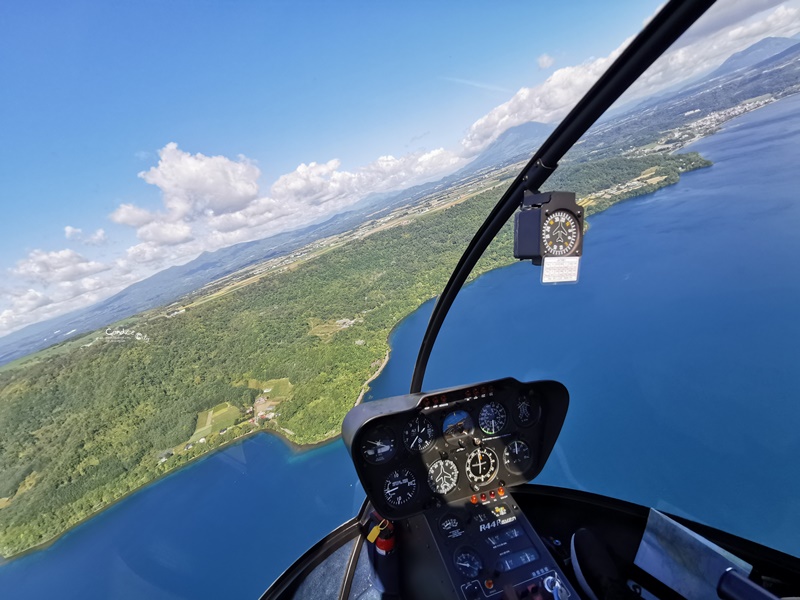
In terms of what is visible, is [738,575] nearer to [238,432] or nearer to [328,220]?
[238,432]

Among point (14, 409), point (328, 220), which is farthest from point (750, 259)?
point (14, 409)

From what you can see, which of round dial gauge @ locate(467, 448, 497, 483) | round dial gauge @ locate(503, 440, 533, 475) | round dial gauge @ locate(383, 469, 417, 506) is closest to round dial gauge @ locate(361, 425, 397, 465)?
round dial gauge @ locate(383, 469, 417, 506)

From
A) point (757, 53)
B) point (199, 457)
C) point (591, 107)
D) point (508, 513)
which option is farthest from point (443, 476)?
point (757, 53)

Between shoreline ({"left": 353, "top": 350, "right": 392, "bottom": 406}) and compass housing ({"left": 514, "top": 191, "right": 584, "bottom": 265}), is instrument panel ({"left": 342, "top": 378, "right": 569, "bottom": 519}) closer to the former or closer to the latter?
compass housing ({"left": 514, "top": 191, "right": 584, "bottom": 265})

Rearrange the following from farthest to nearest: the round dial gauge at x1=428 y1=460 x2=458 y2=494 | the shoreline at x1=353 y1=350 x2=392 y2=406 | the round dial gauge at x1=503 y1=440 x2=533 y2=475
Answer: the shoreline at x1=353 y1=350 x2=392 y2=406 < the round dial gauge at x1=503 y1=440 x2=533 y2=475 < the round dial gauge at x1=428 y1=460 x2=458 y2=494

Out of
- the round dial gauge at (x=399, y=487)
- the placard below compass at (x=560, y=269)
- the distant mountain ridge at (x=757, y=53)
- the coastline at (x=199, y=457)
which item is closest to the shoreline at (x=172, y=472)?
the coastline at (x=199, y=457)

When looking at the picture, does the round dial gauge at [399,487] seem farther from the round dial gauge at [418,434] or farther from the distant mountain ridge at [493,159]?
the distant mountain ridge at [493,159]
